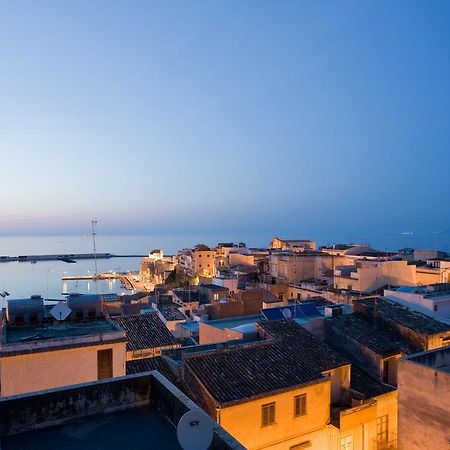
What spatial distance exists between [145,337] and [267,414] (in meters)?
7.41

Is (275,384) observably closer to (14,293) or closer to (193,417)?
(193,417)

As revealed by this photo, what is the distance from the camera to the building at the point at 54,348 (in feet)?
33.2

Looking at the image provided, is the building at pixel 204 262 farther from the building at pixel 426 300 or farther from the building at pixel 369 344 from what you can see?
the building at pixel 369 344

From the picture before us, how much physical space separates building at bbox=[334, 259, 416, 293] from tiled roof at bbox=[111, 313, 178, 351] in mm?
23250

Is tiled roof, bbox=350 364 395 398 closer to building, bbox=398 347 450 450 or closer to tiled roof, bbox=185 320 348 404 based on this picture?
tiled roof, bbox=185 320 348 404

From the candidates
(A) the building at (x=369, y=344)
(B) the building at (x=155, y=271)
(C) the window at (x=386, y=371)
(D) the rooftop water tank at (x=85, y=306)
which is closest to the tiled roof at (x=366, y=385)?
(A) the building at (x=369, y=344)

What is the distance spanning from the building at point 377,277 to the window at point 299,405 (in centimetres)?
2592

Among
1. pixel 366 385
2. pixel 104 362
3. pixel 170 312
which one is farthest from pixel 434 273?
pixel 104 362

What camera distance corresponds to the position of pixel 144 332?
1864 cm

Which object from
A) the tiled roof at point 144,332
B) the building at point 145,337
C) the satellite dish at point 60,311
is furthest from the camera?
the tiled roof at point 144,332

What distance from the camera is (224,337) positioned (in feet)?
62.5

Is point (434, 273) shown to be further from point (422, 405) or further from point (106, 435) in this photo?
point (106, 435)

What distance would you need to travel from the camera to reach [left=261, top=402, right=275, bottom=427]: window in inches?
492

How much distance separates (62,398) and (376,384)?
47.2 ft
